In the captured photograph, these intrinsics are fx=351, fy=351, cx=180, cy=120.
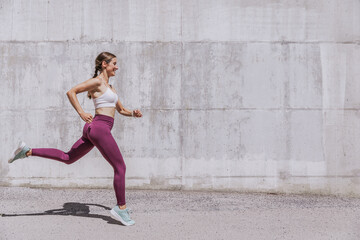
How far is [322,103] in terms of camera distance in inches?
232

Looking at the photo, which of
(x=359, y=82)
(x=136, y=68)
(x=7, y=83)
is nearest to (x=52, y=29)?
(x=7, y=83)

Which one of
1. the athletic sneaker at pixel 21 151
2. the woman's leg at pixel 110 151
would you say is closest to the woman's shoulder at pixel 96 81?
the woman's leg at pixel 110 151

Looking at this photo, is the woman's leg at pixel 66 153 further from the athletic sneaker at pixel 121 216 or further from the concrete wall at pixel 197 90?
the concrete wall at pixel 197 90

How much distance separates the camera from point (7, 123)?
580 centimetres

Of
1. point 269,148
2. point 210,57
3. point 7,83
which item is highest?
point 210,57

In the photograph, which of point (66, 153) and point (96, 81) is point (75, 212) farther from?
point (96, 81)

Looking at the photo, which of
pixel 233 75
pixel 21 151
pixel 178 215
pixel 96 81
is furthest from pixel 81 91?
pixel 233 75

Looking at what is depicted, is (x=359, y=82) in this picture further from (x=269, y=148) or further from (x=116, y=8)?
(x=116, y=8)

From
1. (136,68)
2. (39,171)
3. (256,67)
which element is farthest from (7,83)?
(256,67)

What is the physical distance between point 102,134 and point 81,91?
1.85 feet

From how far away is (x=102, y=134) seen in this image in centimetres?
416

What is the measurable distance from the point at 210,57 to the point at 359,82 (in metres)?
2.53

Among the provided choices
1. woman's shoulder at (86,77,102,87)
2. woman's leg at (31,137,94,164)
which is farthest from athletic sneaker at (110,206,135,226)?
woman's shoulder at (86,77,102,87)

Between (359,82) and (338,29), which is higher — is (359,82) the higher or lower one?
the lower one
